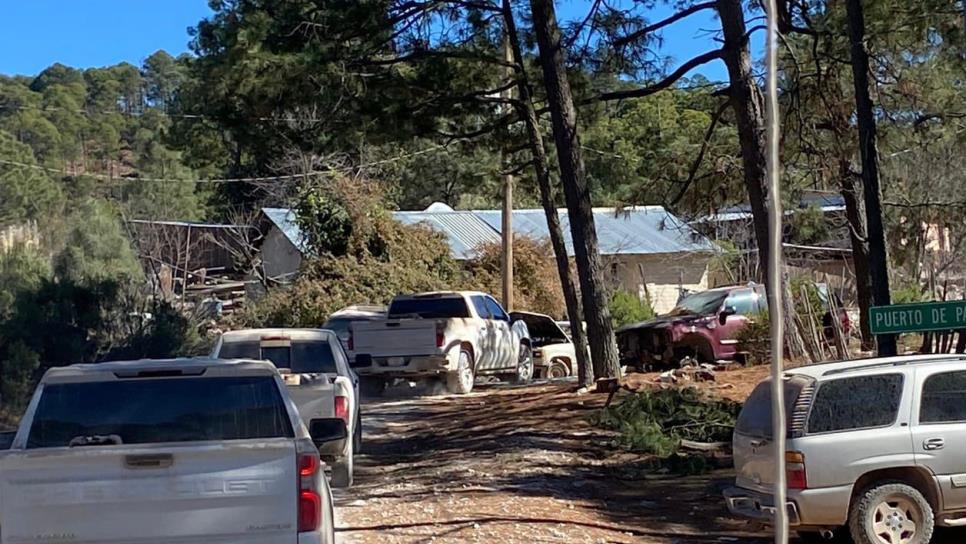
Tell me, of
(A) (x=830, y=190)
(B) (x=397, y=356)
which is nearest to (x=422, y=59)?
(B) (x=397, y=356)

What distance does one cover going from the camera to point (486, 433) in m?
16.2

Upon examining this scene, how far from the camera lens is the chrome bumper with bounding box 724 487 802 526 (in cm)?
903

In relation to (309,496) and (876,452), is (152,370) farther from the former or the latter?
(876,452)

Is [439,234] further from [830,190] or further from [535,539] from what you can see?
[535,539]

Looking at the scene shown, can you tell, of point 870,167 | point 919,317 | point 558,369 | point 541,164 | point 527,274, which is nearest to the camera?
point 919,317

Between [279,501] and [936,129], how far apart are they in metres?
13.7

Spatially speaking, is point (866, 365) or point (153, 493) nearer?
point (153, 493)

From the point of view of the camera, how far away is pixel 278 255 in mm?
40219

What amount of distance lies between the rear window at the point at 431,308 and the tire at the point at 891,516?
47.3ft

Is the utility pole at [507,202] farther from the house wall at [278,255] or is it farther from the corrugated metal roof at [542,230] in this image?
the house wall at [278,255]

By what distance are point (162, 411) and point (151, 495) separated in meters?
0.98

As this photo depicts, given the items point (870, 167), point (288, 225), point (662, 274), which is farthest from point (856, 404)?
point (662, 274)

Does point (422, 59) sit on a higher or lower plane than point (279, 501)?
higher

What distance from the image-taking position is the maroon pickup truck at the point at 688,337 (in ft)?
74.7
